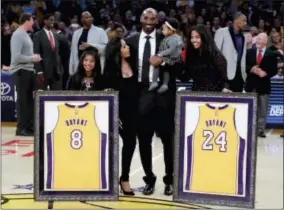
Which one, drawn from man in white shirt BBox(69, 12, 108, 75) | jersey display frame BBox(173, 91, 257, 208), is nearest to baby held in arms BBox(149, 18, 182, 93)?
jersey display frame BBox(173, 91, 257, 208)

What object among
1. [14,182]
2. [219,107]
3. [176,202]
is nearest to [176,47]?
[219,107]

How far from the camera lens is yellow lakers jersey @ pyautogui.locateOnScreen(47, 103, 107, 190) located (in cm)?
566

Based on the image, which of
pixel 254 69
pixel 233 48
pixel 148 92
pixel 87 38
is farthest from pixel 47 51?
pixel 148 92

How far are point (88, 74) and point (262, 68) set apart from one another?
4314 millimetres

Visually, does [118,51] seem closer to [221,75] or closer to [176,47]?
[176,47]

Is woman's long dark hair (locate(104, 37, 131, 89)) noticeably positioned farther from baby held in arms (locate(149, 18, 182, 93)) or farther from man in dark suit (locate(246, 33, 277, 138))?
man in dark suit (locate(246, 33, 277, 138))

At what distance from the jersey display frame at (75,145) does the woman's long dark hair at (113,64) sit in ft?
2.44

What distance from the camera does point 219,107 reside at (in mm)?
5535

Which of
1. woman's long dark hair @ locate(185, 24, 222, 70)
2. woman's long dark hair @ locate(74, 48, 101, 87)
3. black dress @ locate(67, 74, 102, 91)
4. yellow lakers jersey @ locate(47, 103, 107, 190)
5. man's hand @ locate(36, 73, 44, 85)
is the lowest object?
yellow lakers jersey @ locate(47, 103, 107, 190)

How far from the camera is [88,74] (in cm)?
639

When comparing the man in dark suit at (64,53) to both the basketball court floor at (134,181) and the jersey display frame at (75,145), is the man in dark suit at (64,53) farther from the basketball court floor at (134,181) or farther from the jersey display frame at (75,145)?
the jersey display frame at (75,145)

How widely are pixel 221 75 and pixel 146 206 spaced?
1.37 meters

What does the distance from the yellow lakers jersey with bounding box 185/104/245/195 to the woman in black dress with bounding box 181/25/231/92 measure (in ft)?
2.50

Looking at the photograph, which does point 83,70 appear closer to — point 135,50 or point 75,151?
point 135,50
